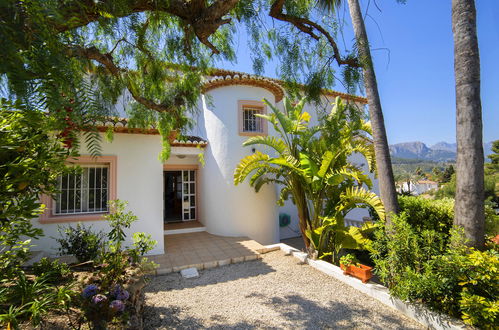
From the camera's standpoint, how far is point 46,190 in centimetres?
315

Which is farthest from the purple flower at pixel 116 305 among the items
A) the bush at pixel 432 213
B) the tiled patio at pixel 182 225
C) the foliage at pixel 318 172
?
the tiled patio at pixel 182 225

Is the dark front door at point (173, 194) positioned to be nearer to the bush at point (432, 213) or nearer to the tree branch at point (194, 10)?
the bush at point (432, 213)

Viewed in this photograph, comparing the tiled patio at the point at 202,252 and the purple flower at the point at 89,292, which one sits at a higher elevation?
the purple flower at the point at 89,292

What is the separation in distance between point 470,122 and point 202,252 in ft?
28.0

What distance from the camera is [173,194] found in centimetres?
1631

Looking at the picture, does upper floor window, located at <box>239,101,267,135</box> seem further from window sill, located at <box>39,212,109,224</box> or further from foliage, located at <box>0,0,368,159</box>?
window sill, located at <box>39,212,109,224</box>

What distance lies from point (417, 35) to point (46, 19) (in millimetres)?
4479

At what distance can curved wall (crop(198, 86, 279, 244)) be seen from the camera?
11.2 m

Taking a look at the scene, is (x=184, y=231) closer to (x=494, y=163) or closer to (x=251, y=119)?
(x=251, y=119)

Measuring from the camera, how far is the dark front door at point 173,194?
15.4 m

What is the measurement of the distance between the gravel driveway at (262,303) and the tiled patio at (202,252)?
424 mm

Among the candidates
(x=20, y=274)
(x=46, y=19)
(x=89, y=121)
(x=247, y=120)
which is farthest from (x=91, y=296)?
(x=247, y=120)

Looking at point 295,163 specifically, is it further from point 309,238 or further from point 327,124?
point 327,124

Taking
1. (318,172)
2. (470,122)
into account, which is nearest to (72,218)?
(318,172)
